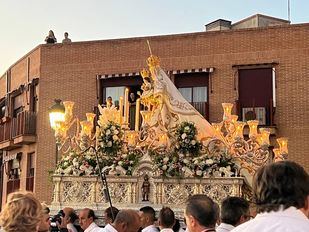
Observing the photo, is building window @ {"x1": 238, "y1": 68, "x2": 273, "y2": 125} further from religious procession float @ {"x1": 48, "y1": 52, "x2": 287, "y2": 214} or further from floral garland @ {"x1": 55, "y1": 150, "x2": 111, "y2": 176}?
floral garland @ {"x1": 55, "y1": 150, "x2": 111, "y2": 176}

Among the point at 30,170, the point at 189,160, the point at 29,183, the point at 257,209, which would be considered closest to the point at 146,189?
the point at 189,160

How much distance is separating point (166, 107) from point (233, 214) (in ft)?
30.5

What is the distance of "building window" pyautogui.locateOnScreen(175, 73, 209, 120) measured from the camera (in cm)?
2602

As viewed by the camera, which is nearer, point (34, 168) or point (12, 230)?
point (12, 230)

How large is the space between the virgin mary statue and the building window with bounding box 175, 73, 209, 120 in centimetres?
1047

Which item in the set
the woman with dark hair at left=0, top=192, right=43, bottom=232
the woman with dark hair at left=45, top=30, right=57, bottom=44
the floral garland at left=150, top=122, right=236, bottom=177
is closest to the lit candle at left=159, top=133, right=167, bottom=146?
the floral garland at left=150, top=122, right=236, bottom=177

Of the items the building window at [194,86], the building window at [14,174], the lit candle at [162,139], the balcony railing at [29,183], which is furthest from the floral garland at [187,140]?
the building window at [14,174]

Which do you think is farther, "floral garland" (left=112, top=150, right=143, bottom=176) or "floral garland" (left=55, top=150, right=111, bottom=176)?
"floral garland" (left=55, top=150, right=111, bottom=176)

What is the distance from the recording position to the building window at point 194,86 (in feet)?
85.4

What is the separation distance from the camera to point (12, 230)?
4023 mm

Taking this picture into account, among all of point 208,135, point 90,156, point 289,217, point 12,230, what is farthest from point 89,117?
point 289,217

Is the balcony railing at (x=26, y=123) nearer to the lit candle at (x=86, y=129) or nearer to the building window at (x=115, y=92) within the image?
the building window at (x=115, y=92)

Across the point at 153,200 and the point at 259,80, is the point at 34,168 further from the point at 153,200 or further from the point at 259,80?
the point at 153,200

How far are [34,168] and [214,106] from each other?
8398mm
